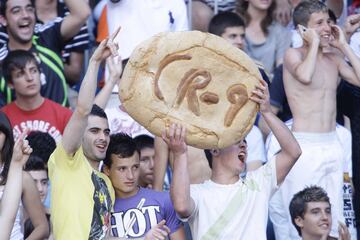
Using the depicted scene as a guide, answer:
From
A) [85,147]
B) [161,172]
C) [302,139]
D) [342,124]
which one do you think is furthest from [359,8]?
[85,147]

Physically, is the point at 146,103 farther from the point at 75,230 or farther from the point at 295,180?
the point at 295,180

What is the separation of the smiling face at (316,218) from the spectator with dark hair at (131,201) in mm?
1135

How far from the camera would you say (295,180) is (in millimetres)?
10898

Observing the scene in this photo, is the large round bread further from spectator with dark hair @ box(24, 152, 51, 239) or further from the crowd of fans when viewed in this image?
spectator with dark hair @ box(24, 152, 51, 239)

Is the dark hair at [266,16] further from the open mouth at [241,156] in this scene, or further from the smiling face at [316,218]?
the open mouth at [241,156]

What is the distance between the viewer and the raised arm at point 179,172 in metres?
8.87

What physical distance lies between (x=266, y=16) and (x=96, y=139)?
11.4 feet

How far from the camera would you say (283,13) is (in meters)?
12.7

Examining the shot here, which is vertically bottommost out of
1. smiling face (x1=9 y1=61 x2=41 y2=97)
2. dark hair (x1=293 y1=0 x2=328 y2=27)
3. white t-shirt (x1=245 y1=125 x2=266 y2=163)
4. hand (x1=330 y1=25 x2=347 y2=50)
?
white t-shirt (x1=245 y1=125 x2=266 y2=163)

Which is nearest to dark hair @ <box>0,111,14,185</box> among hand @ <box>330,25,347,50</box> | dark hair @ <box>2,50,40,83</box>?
dark hair @ <box>2,50,40,83</box>

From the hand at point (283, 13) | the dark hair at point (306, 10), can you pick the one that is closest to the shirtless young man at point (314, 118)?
the dark hair at point (306, 10)

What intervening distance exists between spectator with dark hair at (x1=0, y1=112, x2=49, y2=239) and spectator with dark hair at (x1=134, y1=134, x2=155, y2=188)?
1187mm

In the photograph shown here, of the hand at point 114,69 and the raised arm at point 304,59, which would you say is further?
the raised arm at point 304,59

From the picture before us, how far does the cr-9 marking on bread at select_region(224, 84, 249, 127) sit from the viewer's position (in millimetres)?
9023
